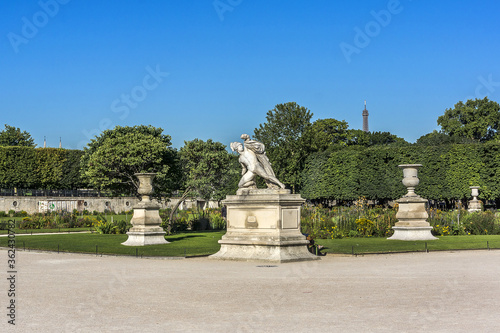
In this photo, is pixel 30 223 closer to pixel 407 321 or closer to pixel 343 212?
pixel 343 212

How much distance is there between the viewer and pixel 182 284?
11.0 meters

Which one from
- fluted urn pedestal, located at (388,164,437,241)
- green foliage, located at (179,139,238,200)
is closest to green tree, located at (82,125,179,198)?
green foliage, located at (179,139,238,200)

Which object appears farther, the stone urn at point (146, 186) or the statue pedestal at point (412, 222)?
the statue pedestal at point (412, 222)

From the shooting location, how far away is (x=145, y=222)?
21.6m

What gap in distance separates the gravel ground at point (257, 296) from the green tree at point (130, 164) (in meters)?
25.3

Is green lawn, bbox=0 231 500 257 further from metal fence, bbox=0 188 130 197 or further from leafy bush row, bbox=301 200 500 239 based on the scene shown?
metal fence, bbox=0 188 130 197

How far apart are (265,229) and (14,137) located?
3215 inches

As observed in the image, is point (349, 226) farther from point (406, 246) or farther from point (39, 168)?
point (39, 168)

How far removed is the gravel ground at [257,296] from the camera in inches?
286

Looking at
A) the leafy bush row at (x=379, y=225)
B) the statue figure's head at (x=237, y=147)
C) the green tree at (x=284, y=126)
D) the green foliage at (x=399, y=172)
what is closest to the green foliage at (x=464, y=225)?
the leafy bush row at (x=379, y=225)

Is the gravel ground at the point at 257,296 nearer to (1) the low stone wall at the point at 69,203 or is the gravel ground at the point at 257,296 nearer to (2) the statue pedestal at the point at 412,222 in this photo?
(2) the statue pedestal at the point at 412,222

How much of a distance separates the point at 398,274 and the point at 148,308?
20.1 ft

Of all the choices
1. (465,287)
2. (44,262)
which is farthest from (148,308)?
(44,262)

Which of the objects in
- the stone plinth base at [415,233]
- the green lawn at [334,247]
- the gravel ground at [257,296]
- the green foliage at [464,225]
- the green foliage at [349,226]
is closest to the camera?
the gravel ground at [257,296]
